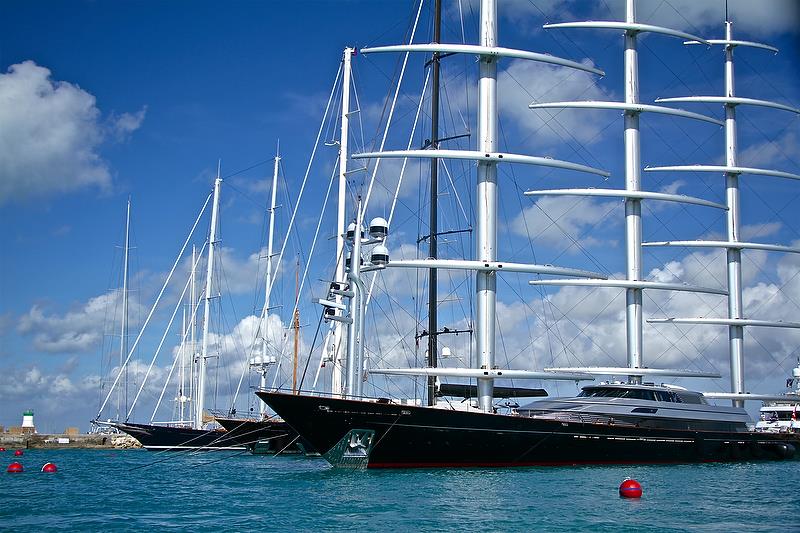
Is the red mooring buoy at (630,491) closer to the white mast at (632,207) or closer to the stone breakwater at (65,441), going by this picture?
the white mast at (632,207)

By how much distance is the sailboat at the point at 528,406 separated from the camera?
37.2m

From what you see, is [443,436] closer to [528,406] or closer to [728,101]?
[528,406]

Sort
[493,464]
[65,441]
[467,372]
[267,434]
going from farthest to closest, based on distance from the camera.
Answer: [65,441] → [267,434] → [467,372] → [493,464]

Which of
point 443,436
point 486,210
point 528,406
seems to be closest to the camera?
point 443,436

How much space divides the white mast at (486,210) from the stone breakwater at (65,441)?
5758 cm

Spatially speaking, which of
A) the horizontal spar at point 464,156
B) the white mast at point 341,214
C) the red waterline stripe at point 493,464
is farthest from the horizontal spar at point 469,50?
the red waterline stripe at point 493,464

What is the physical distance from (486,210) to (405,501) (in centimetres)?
2008

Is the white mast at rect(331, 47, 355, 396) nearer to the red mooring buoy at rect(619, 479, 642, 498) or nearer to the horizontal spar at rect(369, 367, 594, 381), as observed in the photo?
the horizontal spar at rect(369, 367, 594, 381)

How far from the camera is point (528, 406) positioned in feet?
150

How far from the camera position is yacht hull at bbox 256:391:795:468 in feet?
120

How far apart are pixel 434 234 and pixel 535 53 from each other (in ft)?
36.6

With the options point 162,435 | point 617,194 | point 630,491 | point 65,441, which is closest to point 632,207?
point 617,194

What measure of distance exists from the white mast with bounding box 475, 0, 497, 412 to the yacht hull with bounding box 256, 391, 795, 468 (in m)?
3.04

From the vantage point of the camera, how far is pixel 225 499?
3025cm
